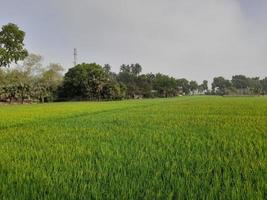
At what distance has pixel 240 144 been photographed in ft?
19.2

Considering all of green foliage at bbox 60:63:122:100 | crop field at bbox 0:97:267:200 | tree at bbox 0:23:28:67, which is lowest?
crop field at bbox 0:97:267:200

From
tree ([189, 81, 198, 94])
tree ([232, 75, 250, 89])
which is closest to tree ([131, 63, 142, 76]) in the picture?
tree ([189, 81, 198, 94])

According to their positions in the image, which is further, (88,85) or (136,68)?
(136,68)

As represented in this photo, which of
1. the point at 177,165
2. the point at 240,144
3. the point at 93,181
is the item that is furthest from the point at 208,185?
the point at 240,144

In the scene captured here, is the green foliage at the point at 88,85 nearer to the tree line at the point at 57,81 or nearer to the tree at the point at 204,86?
the tree line at the point at 57,81

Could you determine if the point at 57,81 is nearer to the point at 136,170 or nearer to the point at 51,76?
the point at 51,76

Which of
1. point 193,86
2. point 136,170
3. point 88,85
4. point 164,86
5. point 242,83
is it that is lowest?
point 136,170

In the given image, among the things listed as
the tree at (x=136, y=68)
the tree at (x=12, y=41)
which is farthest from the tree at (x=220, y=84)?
the tree at (x=12, y=41)

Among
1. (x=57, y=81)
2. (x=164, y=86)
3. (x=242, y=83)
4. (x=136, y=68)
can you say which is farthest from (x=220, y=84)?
(x=57, y=81)

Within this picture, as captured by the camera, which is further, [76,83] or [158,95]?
[158,95]

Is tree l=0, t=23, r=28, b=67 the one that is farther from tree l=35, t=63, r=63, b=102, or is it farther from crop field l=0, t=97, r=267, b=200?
crop field l=0, t=97, r=267, b=200

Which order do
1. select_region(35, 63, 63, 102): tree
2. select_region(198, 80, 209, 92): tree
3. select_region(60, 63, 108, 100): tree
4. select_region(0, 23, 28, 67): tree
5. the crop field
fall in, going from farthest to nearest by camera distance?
select_region(198, 80, 209, 92): tree → select_region(35, 63, 63, 102): tree → select_region(60, 63, 108, 100): tree → select_region(0, 23, 28, 67): tree → the crop field

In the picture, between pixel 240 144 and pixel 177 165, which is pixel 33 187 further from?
pixel 240 144

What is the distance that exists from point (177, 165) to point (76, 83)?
51.5 metres
